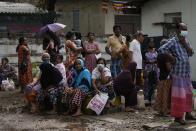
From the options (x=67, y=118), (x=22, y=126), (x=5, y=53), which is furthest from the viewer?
(x=5, y=53)

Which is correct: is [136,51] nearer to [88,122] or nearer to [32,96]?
[32,96]

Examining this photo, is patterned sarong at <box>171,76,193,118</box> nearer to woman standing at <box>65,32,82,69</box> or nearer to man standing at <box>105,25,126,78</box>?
man standing at <box>105,25,126,78</box>

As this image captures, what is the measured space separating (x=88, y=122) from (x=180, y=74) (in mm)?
2225

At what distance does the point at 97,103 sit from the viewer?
420 inches

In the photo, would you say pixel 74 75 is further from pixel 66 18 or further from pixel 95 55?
pixel 66 18

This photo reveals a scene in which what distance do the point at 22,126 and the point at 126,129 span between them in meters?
2.16

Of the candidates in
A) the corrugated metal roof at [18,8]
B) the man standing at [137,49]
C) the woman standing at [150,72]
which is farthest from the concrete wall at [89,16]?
the woman standing at [150,72]

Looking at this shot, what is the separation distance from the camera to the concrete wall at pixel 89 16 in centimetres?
2644

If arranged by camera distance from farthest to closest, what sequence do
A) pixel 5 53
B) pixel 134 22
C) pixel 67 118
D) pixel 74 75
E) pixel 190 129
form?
1. pixel 134 22
2. pixel 5 53
3. pixel 74 75
4. pixel 67 118
5. pixel 190 129

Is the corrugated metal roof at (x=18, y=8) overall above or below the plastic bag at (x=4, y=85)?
above

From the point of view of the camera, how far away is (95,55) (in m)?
13.1

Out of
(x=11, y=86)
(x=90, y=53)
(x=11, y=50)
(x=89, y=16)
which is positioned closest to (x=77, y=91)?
(x=90, y=53)

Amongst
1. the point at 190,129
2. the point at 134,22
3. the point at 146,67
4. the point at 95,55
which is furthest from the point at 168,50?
the point at 134,22

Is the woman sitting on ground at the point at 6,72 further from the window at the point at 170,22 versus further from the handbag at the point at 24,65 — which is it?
the window at the point at 170,22
